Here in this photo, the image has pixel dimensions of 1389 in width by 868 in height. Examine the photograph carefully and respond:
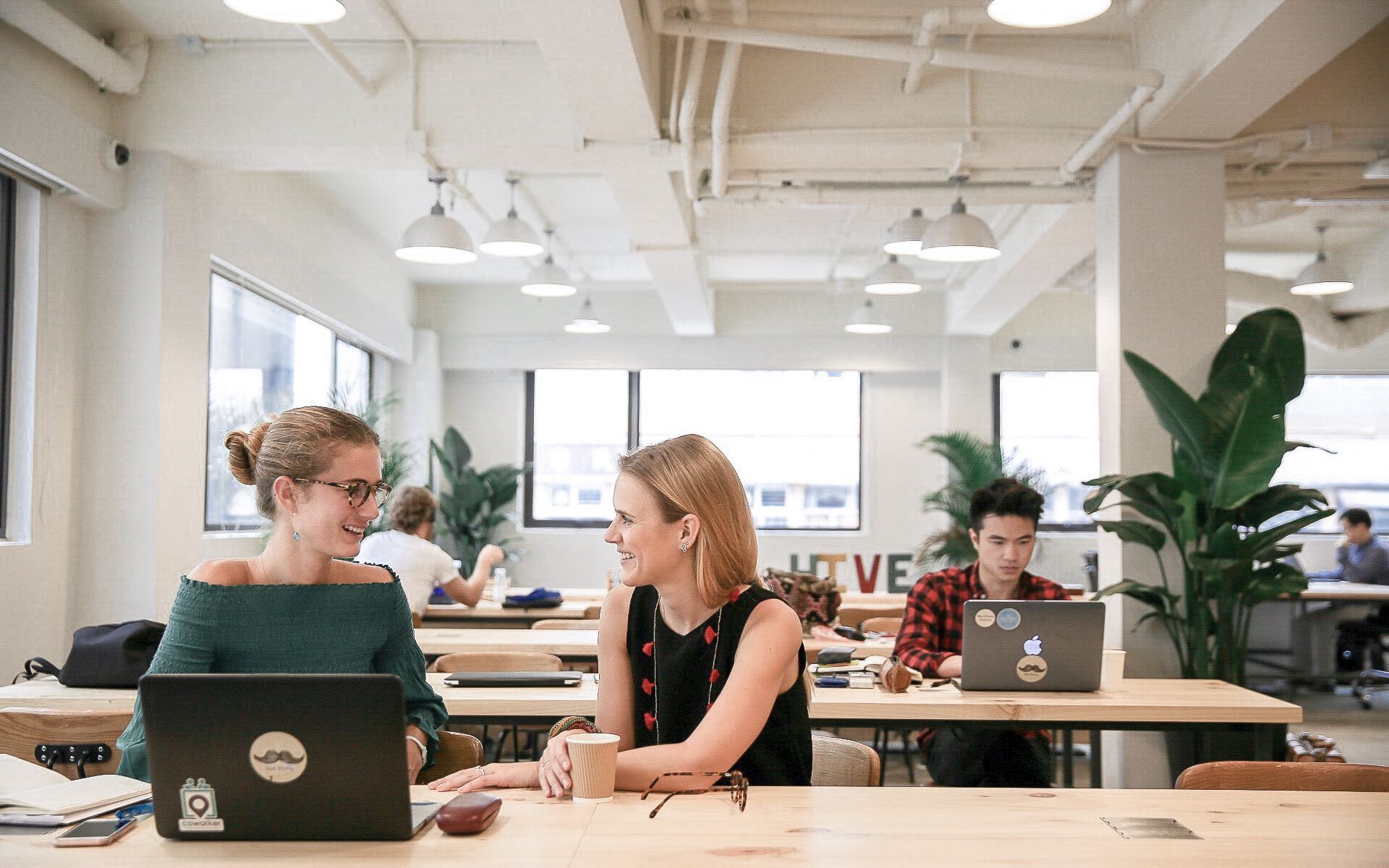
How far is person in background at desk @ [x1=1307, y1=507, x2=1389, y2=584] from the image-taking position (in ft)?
29.4

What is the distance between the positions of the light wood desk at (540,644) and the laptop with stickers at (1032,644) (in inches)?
41.1

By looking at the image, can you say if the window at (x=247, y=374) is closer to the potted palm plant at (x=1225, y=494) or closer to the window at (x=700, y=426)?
the window at (x=700, y=426)

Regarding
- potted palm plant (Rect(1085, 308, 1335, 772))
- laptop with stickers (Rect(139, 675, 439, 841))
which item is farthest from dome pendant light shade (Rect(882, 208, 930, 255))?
laptop with stickers (Rect(139, 675, 439, 841))

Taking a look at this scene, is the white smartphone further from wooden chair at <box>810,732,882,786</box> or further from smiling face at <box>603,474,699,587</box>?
wooden chair at <box>810,732,882,786</box>

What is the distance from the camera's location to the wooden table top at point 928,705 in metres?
3.15

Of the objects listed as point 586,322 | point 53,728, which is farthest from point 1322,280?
point 53,728

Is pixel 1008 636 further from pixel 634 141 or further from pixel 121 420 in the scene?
pixel 121 420

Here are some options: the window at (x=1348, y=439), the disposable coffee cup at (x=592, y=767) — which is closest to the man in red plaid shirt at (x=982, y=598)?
the disposable coffee cup at (x=592, y=767)

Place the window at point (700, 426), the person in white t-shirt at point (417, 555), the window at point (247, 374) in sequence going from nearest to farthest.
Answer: the person in white t-shirt at point (417, 555) < the window at point (247, 374) < the window at point (700, 426)

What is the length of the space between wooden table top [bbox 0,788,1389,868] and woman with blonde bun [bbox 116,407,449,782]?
38cm

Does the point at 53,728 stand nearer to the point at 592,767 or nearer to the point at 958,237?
the point at 592,767

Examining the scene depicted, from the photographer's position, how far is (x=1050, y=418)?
1171cm

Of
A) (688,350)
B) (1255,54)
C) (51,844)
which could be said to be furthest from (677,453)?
(688,350)

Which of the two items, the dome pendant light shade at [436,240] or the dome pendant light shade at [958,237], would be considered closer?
the dome pendant light shade at [958,237]
